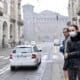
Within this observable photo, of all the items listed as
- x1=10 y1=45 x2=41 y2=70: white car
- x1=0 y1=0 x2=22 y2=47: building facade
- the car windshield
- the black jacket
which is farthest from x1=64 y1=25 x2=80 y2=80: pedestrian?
x1=0 y1=0 x2=22 y2=47: building facade

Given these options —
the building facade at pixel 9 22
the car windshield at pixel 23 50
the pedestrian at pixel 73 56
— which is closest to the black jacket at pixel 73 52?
the pedestrian at pixel 73 56

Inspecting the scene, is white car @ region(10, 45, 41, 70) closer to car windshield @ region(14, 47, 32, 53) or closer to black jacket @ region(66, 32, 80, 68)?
car windshield @ region(14, 47, 32, 53)

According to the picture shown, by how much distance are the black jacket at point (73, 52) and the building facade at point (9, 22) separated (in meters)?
56.4

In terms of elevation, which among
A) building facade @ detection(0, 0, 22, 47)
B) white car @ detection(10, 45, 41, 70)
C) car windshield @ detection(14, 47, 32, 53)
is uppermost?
building facade @ detection(0, 0, 22, 47)

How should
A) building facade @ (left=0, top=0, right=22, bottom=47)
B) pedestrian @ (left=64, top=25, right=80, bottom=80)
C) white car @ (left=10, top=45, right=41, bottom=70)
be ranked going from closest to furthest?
pedestrian @ (left=64, top=25, right=80, bottom=80) < white car @ (left=10, top=45, right=41, bottom=70) < building facade @ (left=0, top=0, right=22, bottom=47)

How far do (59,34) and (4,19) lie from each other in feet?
227

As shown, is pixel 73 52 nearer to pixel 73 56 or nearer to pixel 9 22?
pixel 73 56

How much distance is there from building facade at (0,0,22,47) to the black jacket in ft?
185

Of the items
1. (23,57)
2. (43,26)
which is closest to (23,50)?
(23,57)

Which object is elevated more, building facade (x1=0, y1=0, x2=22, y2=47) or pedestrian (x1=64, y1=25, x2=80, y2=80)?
building facade (x1=0, y1=0, x2=22, y2=47)

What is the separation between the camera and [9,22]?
77125mm

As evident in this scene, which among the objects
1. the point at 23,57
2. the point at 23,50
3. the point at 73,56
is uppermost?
the point at 73,56

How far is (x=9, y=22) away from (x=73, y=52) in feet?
232

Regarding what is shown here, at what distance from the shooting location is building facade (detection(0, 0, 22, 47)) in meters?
70.3
